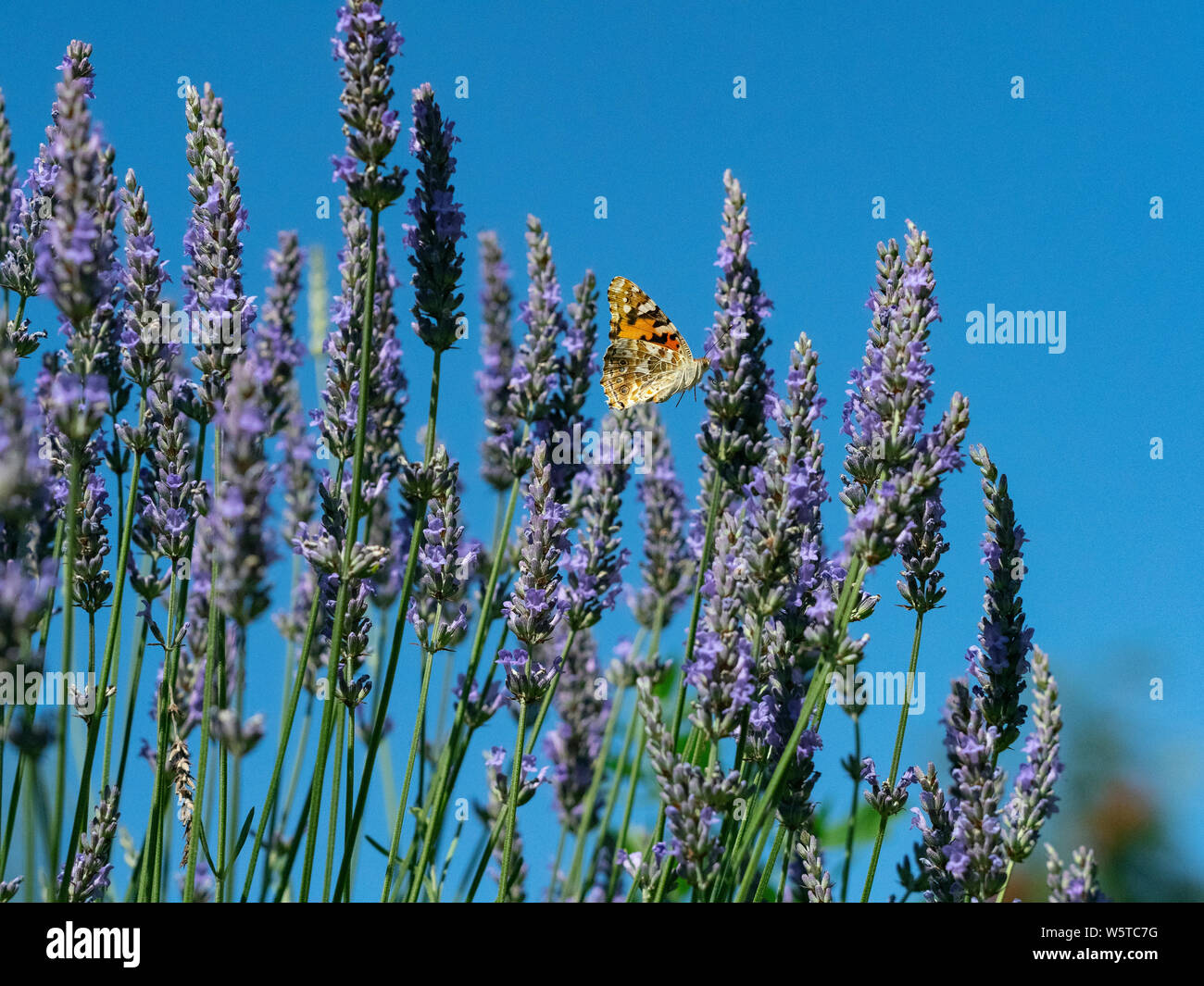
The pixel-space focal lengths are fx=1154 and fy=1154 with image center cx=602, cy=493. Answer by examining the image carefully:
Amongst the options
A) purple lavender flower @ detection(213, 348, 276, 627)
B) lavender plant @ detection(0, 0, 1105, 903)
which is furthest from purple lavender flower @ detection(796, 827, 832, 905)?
purple lavender flower @ detection(213, 348, 276, 627)

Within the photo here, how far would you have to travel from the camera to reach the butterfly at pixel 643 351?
372 cm

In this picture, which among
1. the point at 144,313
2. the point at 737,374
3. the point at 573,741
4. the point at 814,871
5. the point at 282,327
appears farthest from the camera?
the point at 573,741

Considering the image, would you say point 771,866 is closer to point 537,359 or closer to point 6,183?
point 537,359

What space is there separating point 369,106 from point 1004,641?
168 cm

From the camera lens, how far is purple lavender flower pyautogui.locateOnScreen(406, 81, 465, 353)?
8.30 ft

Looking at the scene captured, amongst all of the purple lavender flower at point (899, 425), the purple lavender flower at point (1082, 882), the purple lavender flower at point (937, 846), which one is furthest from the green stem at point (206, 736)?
the purple lavender flower at point (1082, 882)

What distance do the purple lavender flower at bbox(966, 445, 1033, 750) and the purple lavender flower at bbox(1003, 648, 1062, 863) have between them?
4cm

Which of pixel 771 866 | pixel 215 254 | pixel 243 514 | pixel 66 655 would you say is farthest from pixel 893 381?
pixel 66 655

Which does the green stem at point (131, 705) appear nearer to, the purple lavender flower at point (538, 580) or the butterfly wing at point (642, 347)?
the purple lavender flower at point (538, 580)

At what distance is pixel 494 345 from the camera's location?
13.5ft

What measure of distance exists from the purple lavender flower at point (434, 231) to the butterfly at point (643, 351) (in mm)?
1188

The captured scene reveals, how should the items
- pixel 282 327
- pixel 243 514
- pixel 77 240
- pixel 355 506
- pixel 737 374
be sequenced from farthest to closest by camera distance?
1. pixel 282 327
2. pixel 737 374
3. pixel 355 506
4. pixel 77 240
5. pixel 243 514

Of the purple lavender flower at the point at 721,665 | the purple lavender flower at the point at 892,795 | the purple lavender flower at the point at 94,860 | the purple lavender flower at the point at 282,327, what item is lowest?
the purple lavender flower at the point at 94,860

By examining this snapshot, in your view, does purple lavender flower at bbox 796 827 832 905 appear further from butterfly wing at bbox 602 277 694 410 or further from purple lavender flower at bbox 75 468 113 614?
butterfly wing at bbox 602 277 694 410
